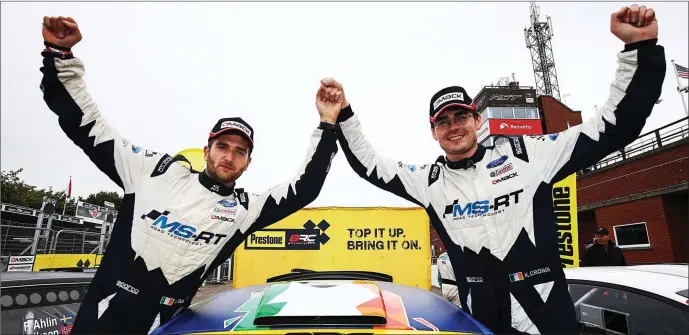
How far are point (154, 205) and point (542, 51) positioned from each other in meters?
49.1

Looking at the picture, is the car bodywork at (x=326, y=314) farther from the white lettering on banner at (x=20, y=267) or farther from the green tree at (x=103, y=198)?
the green tree at (x=103, y=198)

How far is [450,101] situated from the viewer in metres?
2.46

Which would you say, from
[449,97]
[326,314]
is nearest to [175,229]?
[326,314]

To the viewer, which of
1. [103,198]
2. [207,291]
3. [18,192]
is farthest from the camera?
[103,198]

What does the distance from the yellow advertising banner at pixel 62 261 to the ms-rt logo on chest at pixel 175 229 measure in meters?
9.75

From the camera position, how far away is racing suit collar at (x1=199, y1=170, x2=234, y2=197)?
7.90ft

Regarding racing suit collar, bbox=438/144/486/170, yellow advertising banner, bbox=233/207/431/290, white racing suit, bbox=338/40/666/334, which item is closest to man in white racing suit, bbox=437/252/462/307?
white racing suit, bbox=338/40/666/334

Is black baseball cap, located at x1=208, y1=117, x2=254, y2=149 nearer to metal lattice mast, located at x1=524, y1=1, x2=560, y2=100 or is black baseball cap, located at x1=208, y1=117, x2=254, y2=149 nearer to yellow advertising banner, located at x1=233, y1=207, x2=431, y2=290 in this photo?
yellow advertising banner, located at x1=233, y1=207, x2=431, y2=290

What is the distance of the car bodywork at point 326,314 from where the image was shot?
1446 millimetres

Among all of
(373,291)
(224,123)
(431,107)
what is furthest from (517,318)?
(224,123)

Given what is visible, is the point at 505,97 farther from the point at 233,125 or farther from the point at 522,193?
the point at 233,125

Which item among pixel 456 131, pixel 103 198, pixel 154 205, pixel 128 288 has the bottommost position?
pixel 128 288

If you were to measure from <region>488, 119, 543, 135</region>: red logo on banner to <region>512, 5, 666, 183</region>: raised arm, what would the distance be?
36.9m

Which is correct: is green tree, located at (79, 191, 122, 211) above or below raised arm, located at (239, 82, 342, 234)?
above
